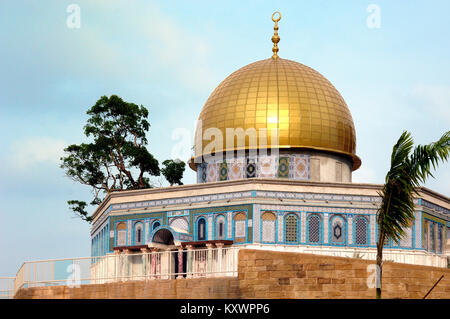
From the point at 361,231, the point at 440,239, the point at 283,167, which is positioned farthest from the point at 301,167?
the point at 440,239

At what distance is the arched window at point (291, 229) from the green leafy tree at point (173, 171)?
1284cm

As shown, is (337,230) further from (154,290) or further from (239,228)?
(154,290)

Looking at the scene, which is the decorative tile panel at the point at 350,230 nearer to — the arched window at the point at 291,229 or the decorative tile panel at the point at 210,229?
the arched window at the point at 291,229

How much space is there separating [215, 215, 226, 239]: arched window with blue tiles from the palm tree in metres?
16.7

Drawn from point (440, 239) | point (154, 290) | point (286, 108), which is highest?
point (286, 108)

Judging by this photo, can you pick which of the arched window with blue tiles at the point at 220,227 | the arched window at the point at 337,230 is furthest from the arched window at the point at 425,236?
the arched window with blue tiles at the point at 220,227

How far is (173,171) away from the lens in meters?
43.2

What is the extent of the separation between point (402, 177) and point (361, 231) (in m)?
17.1

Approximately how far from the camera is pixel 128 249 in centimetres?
3238

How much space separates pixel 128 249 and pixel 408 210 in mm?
18748

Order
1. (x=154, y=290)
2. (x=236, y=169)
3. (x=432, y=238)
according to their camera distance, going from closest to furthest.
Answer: (x=154, y=290) < (x=432, y=238) < (x=236, y=169)

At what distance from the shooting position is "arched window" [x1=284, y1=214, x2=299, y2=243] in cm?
3116
